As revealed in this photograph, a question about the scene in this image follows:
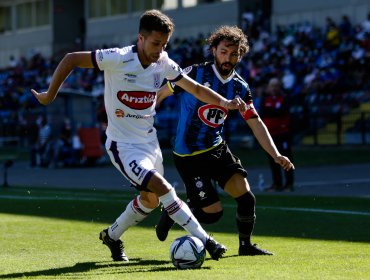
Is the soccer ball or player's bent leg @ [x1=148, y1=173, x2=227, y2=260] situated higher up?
player's bent leg @ [x1=148, y1=173, x2=227, y2=260]

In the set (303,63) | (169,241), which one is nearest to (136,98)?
(169,241)

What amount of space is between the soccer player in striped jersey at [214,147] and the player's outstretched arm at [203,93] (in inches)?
20.5

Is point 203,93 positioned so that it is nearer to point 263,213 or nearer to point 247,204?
point 247,204

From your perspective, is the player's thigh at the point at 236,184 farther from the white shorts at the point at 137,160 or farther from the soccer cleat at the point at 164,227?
the white shorts at the point at 137,160

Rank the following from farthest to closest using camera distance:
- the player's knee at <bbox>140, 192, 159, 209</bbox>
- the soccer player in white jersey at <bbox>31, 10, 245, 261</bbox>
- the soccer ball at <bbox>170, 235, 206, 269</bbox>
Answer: the player's knee at <bbox>140, 192, 159, 209</bbox>, the soccer player in white jersey at <bbox>31, 10, 245, 261</bbox>, the soccer ball at <bbox>170, 235, 206, 269</bbox>

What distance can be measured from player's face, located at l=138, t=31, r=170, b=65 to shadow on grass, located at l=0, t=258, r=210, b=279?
178 centimetres

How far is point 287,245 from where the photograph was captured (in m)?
10.4

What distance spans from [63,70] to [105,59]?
41 cm

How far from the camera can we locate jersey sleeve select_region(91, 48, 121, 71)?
855 centimetres

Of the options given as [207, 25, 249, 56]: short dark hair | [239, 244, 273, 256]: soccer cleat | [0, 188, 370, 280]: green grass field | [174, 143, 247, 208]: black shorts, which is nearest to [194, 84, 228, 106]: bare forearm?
[207, 25, 249, 56]: short dark hair

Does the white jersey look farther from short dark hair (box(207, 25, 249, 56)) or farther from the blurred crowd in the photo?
the blurred crowd

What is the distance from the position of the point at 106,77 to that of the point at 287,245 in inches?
113

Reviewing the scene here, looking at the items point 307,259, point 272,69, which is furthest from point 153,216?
point 272,69

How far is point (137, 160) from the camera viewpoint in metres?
8.73
